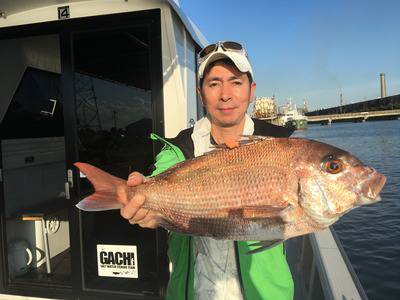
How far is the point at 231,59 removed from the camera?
1950mm

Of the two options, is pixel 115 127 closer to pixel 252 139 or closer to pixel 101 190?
pixel 101 190

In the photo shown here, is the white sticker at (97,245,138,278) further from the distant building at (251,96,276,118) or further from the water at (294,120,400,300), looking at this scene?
the distant building at (251,96,276,118)

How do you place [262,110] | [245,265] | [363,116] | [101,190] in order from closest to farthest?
[101,190] → [245,265] → [262,110] → [363,116]

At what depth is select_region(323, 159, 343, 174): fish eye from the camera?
158 centimetres

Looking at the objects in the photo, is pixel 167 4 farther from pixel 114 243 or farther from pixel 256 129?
pixel 114 243

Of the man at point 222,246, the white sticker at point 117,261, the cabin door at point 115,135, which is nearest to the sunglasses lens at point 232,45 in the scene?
the man at point 222,246

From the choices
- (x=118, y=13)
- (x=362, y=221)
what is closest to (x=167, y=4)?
(x=118, y=13)

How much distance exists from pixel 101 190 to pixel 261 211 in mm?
754

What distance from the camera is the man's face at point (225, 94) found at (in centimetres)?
197

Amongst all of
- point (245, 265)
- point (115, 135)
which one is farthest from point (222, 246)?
point (115, 135)

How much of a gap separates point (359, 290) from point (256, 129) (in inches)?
61.5

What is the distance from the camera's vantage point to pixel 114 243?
3.83 metres

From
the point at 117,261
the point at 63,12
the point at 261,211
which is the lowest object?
the point at 117,261

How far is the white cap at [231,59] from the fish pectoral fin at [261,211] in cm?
80
